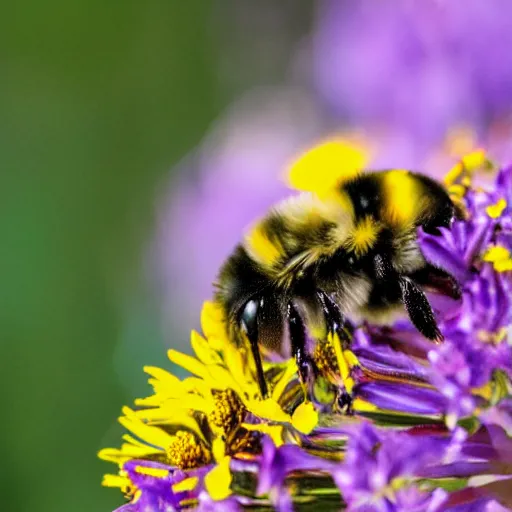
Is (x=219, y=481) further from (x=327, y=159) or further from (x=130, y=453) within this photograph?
(x=327, y=159)

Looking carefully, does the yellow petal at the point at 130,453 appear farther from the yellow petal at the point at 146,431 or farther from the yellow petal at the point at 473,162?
the yellow petal at the point at 473,162

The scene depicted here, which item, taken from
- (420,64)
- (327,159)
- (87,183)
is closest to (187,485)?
(327,159)

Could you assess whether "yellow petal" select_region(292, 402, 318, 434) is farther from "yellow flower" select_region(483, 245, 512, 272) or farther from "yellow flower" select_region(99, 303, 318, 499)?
"yellow flower" select_region(483, 245, 512, 272)

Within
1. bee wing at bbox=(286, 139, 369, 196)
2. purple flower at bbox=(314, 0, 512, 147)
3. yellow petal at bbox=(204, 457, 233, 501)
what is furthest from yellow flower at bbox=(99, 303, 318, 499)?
purple flower at bbox=(314, 0, 512, 147)

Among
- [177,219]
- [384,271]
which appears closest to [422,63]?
[177,219]

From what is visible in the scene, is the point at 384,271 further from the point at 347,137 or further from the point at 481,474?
the point at 347,137
